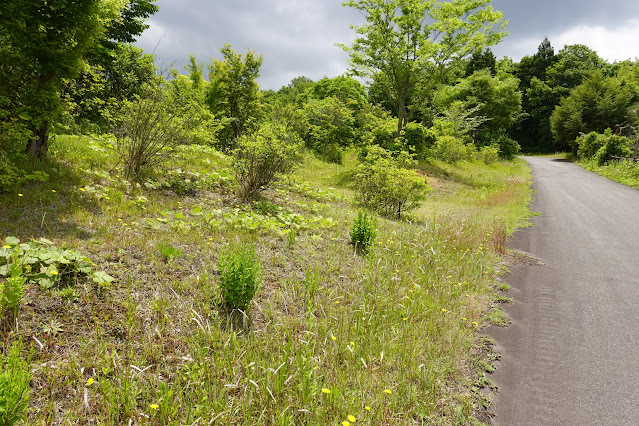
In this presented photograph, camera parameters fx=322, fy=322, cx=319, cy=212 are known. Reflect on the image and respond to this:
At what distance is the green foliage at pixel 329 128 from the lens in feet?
72.2

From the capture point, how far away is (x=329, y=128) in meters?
21.7

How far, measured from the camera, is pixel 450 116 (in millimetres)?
27984

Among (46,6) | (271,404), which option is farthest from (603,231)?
(46,6)

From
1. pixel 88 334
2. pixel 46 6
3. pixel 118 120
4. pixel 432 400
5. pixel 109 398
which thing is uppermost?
pixel 46 6

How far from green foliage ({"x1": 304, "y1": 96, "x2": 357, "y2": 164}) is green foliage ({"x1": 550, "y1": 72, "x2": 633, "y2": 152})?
28.5 meters

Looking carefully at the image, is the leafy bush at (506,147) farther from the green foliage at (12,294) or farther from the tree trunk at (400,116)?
the green foliage at (12,294)

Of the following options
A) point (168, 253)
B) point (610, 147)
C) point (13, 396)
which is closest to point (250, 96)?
point (168, 253)

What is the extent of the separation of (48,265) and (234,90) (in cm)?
1684

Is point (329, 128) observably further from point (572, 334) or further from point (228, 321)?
point (228, 321)

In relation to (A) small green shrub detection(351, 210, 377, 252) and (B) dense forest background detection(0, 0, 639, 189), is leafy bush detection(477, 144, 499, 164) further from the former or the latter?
(A) small green shrub detection(351, 210, 377, 252)

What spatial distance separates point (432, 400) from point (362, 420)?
2.31ft

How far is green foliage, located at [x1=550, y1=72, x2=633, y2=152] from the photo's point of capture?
34500 millimetres

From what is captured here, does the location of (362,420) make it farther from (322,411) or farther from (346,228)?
(346,228)

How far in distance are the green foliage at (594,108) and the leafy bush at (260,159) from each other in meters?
40.5
